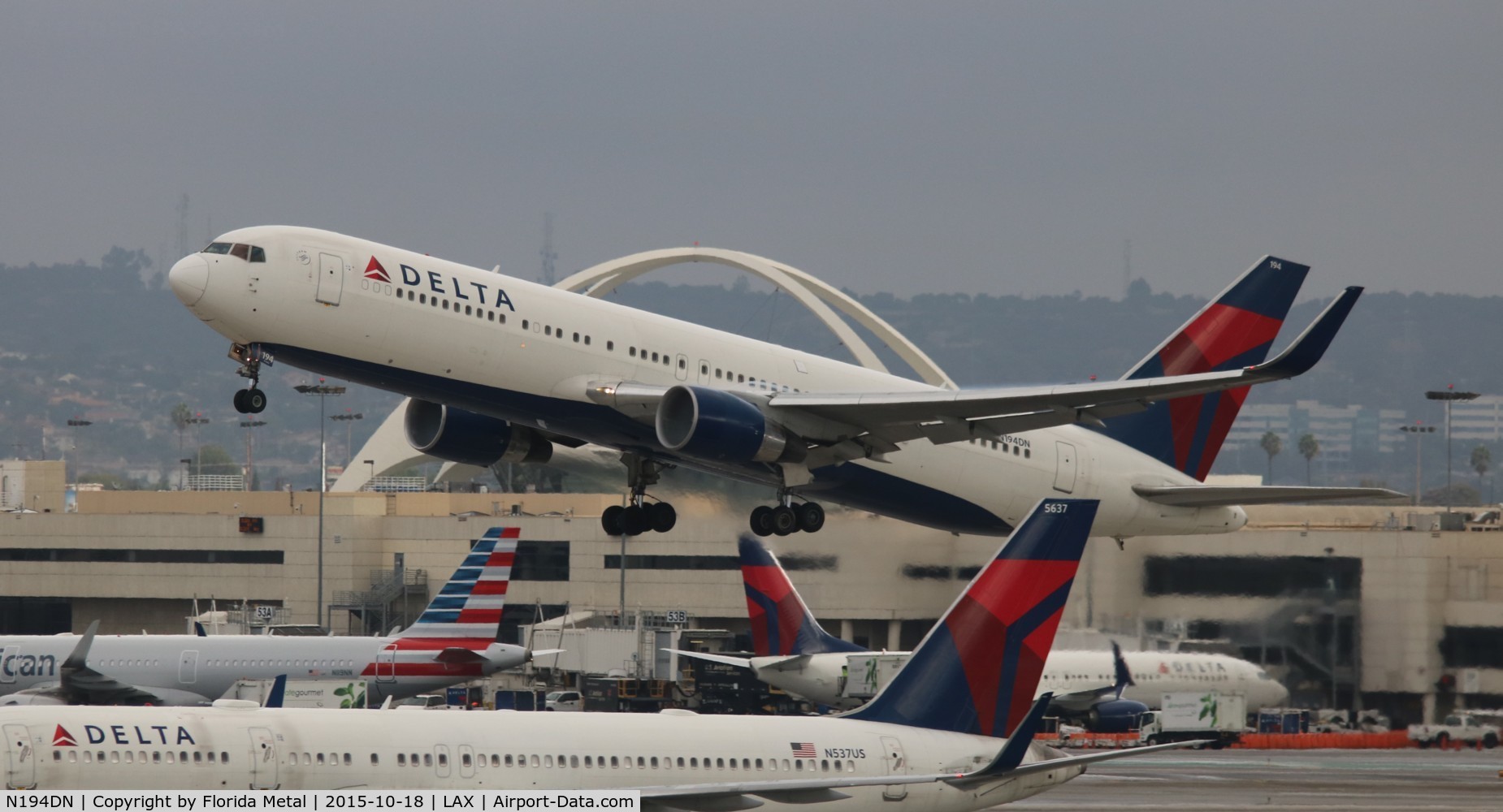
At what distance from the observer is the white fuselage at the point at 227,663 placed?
47.6 metres

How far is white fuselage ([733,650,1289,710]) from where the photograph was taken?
175ft

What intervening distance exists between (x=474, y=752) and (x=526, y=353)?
31.4 feet

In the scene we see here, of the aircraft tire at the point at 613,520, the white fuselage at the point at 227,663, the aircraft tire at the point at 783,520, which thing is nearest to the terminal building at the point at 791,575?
the white fuselage at the point at 227,663

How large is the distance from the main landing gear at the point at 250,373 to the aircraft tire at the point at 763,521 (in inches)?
390

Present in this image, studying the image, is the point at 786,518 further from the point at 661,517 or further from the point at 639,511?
the point at 639,511

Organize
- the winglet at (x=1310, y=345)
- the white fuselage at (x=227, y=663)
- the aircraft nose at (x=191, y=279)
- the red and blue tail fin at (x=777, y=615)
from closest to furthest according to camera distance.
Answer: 1. the winglet at (x=1310, y=345)
2. the aircraft nose at (x=191, y=279)
3. the white fuselage at (x=227, y=663)
4. the red and blue tail fin at (x=777, y=615)

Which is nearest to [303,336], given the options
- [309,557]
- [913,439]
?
[913,439]

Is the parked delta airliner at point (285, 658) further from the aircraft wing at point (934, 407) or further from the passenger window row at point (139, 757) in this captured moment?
the passenger window row at point (139, 757)

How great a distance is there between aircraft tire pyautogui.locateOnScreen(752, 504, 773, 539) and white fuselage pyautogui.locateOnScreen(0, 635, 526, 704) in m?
16.3

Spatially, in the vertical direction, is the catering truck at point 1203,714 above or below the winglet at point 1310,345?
below

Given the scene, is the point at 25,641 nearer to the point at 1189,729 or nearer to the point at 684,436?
the point at 684,436

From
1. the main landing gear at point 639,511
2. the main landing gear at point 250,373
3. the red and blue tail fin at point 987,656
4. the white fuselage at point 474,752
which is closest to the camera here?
the white fuselage at point 474,752

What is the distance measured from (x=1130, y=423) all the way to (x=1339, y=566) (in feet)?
48.3

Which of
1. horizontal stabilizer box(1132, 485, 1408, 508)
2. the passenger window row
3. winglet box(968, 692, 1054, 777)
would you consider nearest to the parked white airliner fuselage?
horizontal stabilizer box(1132, 485, 1408, 508)
